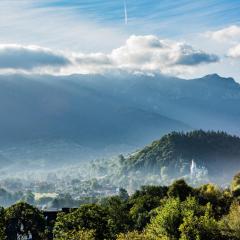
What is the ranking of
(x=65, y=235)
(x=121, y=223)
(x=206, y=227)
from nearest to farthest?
(x=206, y=227), (x=65, y=235), (x=121, y=223)

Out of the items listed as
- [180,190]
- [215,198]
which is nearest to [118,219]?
[180,190]

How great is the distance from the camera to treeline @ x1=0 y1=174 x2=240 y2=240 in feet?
194

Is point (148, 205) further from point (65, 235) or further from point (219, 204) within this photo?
point (65, 235)

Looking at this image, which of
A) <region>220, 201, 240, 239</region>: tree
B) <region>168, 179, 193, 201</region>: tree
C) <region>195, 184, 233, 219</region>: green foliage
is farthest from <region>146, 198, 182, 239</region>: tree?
<region>168, 179, 193, 201</region>: tree

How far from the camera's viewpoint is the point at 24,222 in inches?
3140

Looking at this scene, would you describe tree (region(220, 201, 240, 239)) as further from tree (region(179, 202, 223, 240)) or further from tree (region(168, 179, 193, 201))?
tree (region(168, 179, 193, 201))

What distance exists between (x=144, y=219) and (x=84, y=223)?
1368 centimetres

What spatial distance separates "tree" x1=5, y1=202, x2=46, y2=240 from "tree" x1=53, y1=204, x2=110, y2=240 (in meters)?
8.00

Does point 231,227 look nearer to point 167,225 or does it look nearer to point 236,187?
point 167,225

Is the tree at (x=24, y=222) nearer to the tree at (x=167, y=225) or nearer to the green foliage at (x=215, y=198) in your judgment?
the tree at (x=167, y=225)

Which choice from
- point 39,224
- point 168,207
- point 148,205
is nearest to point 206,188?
point 148,205

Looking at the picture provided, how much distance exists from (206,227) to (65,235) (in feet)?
46.5

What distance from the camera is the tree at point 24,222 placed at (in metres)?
77.9

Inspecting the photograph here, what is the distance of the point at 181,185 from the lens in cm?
9600
